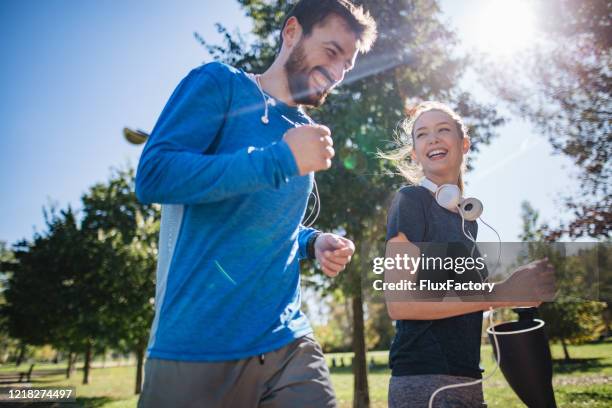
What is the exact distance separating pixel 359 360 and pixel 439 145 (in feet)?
34.7

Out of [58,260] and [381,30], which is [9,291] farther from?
[381,30]

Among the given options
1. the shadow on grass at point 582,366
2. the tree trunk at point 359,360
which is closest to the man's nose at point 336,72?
the tree trunk at point 359,360

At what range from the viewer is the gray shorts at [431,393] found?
2.11 meters

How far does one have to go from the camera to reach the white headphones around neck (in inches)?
97.4

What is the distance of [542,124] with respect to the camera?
1138 centimetres

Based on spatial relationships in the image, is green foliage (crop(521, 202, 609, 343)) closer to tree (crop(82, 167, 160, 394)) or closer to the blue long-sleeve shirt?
the blue long-sleeve shirt

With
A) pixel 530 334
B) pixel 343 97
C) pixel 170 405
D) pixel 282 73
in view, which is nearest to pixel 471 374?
pixel 530 334

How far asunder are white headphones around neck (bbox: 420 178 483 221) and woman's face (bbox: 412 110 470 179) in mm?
226

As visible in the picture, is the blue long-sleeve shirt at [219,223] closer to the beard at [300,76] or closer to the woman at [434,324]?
the beard at [300,76]

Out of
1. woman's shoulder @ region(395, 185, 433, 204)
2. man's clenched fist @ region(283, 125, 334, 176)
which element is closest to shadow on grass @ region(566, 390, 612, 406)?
woman's shoulder @ region(395, 185, 433, 204)

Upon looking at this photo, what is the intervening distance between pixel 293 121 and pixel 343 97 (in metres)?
9.47

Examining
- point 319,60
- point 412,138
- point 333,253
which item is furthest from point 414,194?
point 319,60

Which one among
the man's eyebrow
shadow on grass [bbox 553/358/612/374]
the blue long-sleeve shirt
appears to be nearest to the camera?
the blue long-sleeve shirt

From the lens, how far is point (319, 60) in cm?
199
